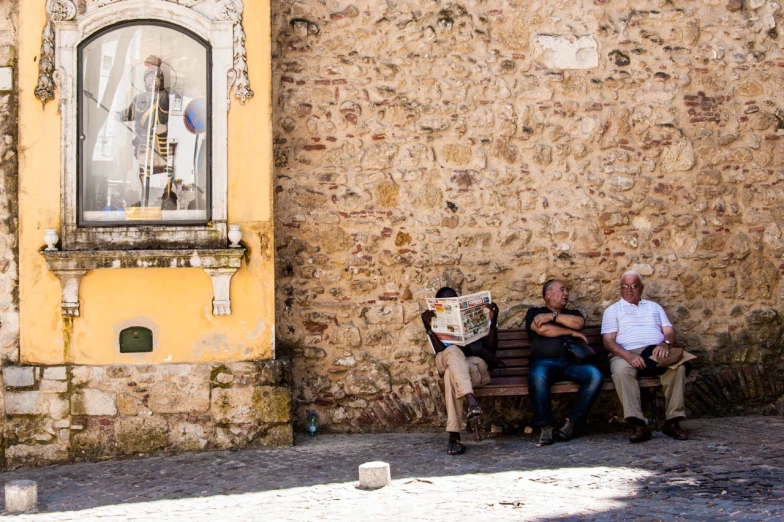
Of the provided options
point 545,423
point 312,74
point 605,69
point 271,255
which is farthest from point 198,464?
point 605,69

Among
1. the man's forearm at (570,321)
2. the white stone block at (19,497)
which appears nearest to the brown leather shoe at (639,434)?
the man's forearm at (570,321)

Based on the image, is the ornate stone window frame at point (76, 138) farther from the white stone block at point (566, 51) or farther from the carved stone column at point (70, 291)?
the white stone block at point (566, 51)

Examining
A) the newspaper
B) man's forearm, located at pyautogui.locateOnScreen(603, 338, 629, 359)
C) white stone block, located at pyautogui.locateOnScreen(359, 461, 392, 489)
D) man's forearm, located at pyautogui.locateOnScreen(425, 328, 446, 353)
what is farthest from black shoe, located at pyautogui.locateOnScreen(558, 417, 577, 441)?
white stone block, located at pyautogui.locateOnScreen(359, 461, 392, 489)

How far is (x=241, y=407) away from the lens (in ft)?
23.2

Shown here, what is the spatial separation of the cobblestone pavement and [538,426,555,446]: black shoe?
92mm

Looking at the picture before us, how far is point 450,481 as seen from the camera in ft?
19.4

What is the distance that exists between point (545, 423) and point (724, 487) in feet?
5.60

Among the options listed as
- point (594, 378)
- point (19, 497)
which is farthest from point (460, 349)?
point (19, 497)

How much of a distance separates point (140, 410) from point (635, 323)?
397 cm

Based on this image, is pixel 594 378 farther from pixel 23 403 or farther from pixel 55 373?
pixel 23 403

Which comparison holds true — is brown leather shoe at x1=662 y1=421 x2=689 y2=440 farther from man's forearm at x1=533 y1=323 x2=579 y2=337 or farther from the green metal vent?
the green metal vent

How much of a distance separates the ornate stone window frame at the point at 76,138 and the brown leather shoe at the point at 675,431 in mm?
3496

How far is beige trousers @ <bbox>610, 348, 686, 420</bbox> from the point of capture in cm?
696

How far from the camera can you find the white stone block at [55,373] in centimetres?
698
